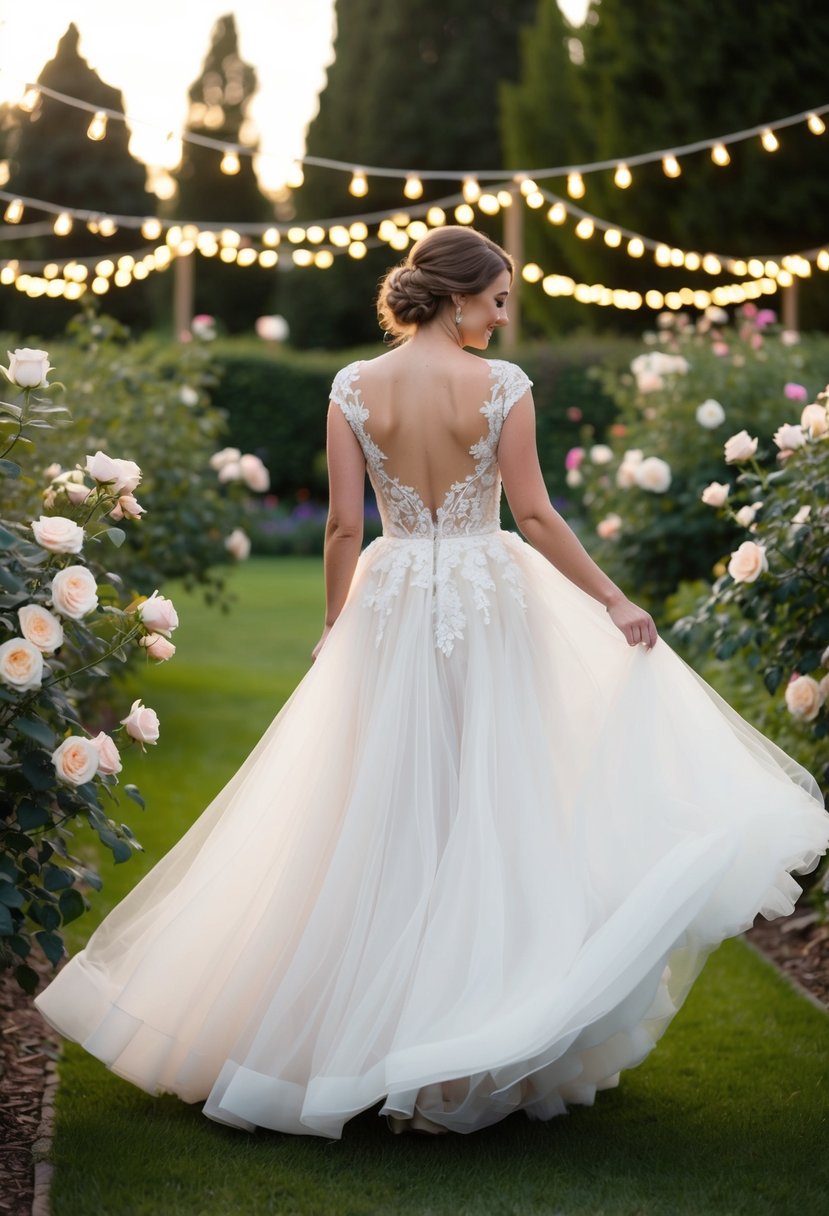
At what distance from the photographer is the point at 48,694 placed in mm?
2906

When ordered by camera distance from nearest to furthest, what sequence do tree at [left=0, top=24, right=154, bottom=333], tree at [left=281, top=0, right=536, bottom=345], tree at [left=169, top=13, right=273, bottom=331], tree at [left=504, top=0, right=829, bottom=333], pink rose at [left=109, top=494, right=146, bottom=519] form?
pink rose at [left=109, top=494, right=146, bottom=519]
tree at [left=504, top=0, right=829, bottom=333]
tree at [left=0, top=24, right=154, bottom=333]
tree at [left=281, top=0, right=536, bottom=345]
tree at [left=169, top=13, right=273, bottom=331]

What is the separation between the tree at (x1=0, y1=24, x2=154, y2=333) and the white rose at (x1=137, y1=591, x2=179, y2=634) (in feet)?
83.7

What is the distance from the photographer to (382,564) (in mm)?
3260

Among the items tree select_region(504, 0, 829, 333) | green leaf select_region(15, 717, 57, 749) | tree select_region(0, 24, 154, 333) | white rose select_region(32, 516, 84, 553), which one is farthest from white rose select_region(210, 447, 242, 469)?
tree select_region(0, 24, 154, 333)

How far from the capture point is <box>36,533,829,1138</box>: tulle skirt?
2.71m

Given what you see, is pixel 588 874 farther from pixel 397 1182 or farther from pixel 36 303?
pixel 36 303

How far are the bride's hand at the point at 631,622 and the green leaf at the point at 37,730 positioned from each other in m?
1.21

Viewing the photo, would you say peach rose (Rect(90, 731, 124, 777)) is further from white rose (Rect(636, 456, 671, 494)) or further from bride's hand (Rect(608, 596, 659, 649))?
white rose (Rect(636, 456, 671, 494))

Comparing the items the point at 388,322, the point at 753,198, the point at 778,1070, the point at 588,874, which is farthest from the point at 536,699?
the point at 753,198

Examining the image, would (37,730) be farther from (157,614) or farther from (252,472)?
(252,472)

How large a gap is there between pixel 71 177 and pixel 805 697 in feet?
89.7

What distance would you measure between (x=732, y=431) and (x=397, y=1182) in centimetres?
515

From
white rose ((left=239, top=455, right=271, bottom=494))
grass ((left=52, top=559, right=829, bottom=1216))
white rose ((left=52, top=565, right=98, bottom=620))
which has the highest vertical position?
white rose ((left=239, top=455, right=271, bottom=494))

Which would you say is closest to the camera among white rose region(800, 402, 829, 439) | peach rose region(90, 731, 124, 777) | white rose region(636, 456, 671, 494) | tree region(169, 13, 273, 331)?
peach rose region(90, 731, 124, 777)
